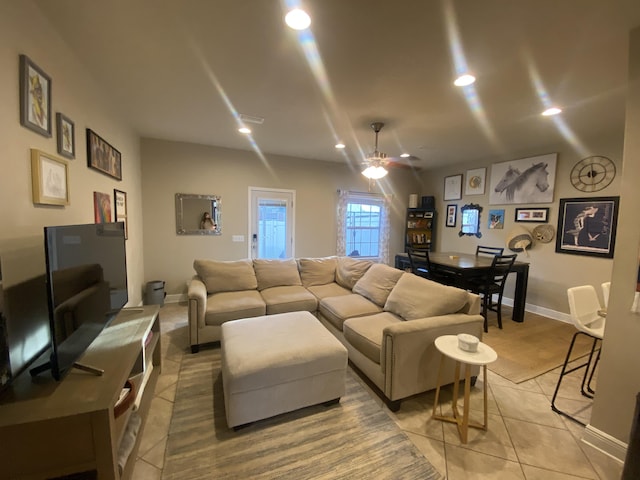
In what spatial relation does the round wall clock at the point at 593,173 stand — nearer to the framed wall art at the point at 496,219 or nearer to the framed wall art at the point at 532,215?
the framed wall art at the point at 532,215

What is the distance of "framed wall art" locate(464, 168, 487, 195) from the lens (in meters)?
4.93

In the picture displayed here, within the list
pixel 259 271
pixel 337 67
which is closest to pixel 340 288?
pixel 259 271

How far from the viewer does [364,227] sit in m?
5.88

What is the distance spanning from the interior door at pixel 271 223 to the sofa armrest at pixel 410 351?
337cm

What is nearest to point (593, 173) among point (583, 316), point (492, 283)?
point (492, 283)

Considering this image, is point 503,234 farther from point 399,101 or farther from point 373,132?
point 399,101

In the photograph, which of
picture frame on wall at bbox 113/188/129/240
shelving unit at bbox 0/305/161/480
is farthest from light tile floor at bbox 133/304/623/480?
picture frame on wall at bbox 113/188/129/240

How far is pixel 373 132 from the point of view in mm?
3541

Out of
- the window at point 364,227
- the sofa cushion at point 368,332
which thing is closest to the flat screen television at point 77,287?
the sofa cushion at point 368,332

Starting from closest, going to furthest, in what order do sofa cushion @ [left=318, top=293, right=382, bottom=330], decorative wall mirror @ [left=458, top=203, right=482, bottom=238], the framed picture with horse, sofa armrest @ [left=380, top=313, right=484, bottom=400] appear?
sofa armrest @ [left=380, top=313, right=484, bottom=400] < sofa cushion @ [left=318, top=293, right=382, bottom=330] < the framed picture with horse < decorative wall mirror @ [left=458, top=203, right=482, bottom=238]

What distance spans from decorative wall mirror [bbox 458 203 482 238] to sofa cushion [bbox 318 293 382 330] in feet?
10.7

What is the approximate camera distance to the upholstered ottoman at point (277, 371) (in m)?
1.70

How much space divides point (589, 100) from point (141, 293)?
563cm

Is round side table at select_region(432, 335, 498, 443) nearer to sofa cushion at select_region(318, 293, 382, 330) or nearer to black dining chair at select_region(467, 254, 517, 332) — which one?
sofa cushion at select_region(318, 293, 382, 330)
